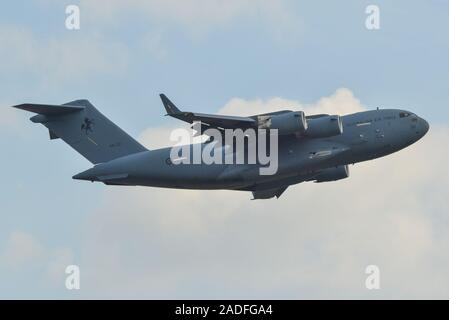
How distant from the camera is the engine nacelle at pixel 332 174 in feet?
124

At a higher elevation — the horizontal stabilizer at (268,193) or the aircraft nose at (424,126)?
the aircraft nose at (424,126)

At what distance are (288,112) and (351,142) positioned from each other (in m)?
2.24

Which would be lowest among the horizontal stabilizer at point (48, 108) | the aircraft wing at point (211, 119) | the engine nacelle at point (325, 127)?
the engine nacelle at point (325, 127)

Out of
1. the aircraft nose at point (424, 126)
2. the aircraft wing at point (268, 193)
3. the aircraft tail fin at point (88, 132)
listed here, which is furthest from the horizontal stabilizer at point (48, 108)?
the aircraft nose at point (424, 126)

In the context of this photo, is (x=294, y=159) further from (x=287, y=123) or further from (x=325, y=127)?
(x=325, y=127)

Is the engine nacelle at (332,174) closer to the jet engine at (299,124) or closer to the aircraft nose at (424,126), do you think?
the jet engine at (299,124)

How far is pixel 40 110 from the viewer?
3775 centimetres

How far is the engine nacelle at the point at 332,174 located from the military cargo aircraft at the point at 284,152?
1.4 inches

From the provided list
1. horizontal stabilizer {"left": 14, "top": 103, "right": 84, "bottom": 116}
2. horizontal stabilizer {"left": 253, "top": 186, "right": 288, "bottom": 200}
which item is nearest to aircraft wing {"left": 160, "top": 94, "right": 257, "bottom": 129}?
horizontal stabilizer {"left": 253, "top": 186, "right": 288, "bottom": 200}

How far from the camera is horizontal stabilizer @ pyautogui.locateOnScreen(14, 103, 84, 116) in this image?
36994 mm

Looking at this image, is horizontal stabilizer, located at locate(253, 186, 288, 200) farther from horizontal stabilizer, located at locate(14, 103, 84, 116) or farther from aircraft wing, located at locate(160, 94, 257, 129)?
horizontal stabilizer, located at locate(14, 103, 84, 116)

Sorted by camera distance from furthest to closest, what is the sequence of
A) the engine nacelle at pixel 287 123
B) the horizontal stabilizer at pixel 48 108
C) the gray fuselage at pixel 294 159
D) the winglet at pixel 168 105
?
the horizontal stabilizer at pixel 48 108 → the gray fuselage at pixel 294 159 → the engine nacelle at pixel 287 123 → the winglet at pixel 168 105
